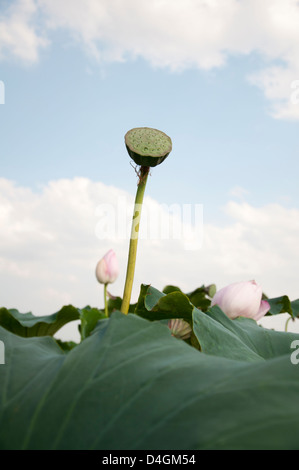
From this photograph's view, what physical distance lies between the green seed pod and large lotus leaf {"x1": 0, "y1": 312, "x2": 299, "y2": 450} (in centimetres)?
46

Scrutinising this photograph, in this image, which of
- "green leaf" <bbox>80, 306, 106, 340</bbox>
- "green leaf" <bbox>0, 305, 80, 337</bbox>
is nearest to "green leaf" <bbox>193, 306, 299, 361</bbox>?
"green leaf" <bbox>80, 306, 106, 340</bbox>

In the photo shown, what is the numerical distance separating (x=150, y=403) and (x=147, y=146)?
23.2 inches

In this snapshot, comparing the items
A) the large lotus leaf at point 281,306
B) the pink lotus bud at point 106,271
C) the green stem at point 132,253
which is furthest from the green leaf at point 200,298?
the green stem at point 132,253

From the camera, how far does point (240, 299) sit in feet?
4.18

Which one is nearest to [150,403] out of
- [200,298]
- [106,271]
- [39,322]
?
[39,322]

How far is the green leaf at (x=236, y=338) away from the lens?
780mm

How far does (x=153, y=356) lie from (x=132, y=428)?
0.39 feet

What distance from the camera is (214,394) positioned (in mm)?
425

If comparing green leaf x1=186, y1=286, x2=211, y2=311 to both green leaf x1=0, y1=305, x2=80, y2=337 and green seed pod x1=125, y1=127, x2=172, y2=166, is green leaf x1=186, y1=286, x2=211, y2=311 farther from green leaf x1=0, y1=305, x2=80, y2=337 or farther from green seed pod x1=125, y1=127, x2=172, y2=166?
green seed pod x1=125, y1=127, x2=172, y2=166

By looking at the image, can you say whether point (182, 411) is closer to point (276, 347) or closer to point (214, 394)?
point (214, 394)

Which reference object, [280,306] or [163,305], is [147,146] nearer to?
[163,305]

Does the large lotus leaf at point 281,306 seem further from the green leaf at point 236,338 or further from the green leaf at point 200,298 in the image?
the green leaf at point 236,338

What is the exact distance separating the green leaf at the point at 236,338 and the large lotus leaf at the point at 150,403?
0.84 ft

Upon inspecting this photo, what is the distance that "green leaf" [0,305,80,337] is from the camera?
136cm
